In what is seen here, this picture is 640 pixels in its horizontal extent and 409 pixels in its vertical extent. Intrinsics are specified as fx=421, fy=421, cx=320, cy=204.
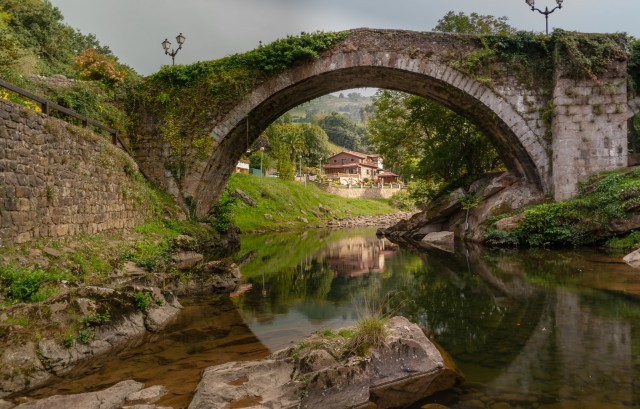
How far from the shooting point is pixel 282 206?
3362cm

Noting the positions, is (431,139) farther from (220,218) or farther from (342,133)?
(342,133)

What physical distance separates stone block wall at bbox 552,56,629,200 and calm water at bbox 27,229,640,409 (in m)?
4.73

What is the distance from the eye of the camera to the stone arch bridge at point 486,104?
50.8 feet

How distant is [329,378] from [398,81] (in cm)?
1644

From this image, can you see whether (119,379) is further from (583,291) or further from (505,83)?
(505,83)

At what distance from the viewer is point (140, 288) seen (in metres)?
6.50

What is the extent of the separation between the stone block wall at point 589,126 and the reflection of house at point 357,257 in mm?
7094

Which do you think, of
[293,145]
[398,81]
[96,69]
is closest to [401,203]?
[293,145]

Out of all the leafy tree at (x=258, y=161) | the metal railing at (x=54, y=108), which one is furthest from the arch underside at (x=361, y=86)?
the leafy tree at (x=258, y=161)

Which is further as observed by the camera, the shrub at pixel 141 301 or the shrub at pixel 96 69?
the shrub at pixel 96 69

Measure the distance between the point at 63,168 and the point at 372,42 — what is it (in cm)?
1181

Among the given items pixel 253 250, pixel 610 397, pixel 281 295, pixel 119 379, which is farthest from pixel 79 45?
pixel 610 397

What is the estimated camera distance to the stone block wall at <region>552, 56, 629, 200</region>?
15414 millimetres

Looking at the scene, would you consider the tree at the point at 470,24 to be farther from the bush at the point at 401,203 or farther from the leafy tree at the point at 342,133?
the leafy tree at the point at 342,133
